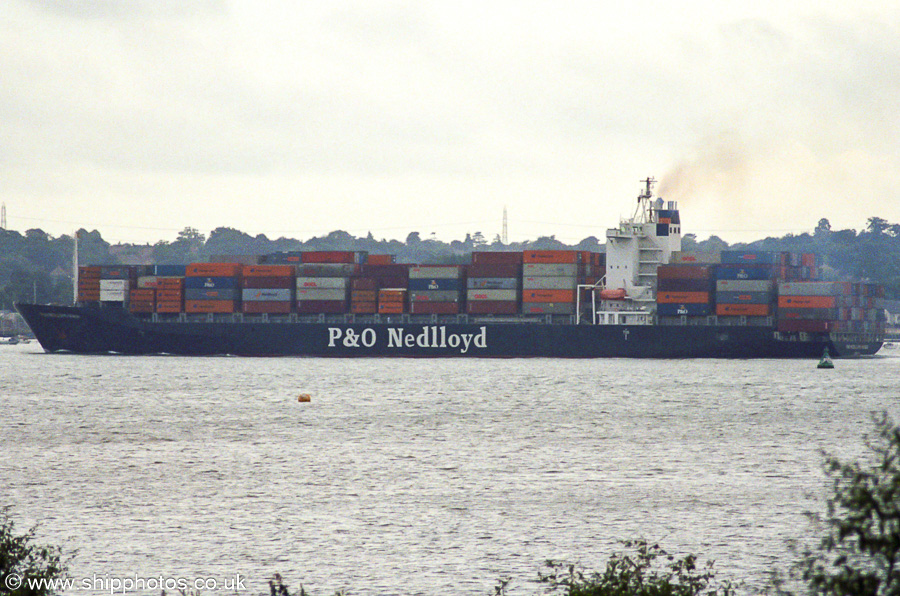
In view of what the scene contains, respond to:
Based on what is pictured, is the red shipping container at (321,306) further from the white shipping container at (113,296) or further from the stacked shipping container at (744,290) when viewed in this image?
the stacked shipping container at (744,290)

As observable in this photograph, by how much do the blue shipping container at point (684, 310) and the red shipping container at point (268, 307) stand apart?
104 feet

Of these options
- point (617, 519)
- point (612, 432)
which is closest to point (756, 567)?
point (617, 519)

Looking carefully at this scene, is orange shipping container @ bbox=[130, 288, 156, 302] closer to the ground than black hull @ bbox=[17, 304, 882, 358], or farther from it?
farther from it

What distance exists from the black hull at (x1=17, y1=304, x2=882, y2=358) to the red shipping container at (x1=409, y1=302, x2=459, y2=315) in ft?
3.60

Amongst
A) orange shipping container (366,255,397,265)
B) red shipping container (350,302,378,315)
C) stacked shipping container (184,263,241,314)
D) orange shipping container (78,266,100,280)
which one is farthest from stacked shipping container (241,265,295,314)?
orange shipping container (78,266,100,280)

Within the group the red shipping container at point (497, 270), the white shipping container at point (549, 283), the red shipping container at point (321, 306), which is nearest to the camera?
the white shipping container at point (549, 283)

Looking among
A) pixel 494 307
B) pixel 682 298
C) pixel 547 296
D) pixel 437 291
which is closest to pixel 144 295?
pixel 437 291

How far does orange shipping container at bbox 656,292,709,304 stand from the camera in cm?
8419

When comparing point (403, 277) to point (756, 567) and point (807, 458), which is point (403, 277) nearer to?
point (807, 458)

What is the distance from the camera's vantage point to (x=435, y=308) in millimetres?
89938

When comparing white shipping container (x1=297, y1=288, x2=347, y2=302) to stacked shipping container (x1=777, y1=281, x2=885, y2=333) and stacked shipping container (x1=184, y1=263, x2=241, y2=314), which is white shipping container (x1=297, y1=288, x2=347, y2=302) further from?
stacked shipping container (x1=777, y1=281, x2=885, y2=333)

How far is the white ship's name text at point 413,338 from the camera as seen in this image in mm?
89250

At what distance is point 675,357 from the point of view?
87.0 metres

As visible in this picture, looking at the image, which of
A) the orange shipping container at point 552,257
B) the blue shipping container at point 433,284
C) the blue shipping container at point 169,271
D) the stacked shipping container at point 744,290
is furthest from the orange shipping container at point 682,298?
the blue shipping container at point 169,271
